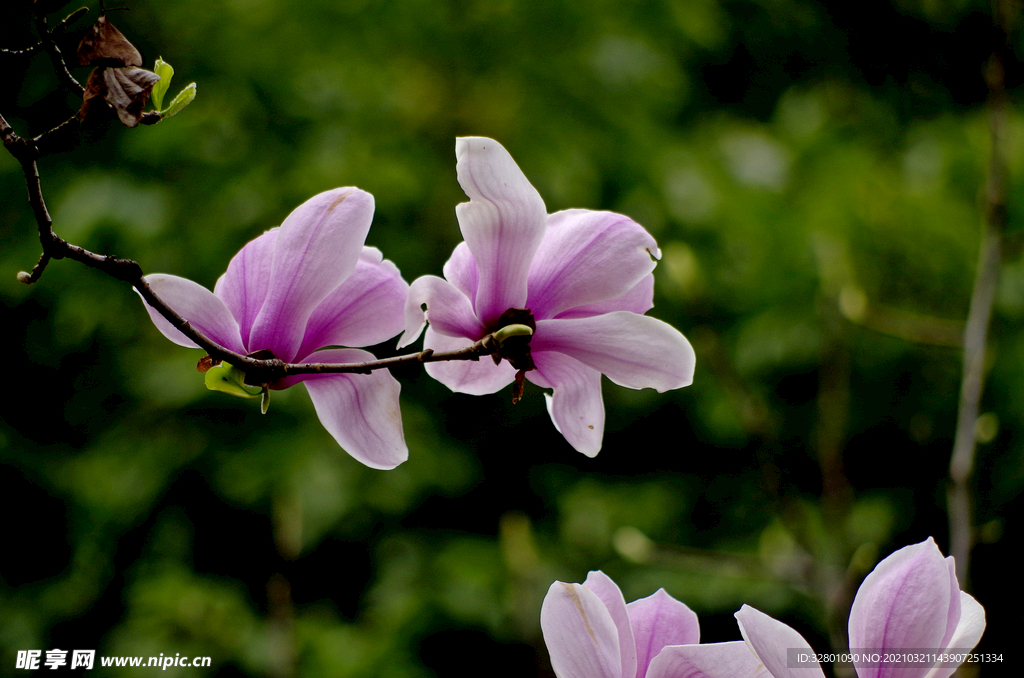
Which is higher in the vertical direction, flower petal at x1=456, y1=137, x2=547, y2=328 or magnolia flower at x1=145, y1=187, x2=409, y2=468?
flower petal at x1=456, y1=137, x2=547, y2=328

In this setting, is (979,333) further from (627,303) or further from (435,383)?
(435,383)

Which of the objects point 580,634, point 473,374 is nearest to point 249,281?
point 473,374

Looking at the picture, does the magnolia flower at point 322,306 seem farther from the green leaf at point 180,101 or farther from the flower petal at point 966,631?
the flower petal at point 966,631

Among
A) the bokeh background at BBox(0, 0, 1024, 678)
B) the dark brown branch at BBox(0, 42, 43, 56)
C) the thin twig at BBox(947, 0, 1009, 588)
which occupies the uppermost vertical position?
the dark brown branch at BBox(0, 42, 43, 56)

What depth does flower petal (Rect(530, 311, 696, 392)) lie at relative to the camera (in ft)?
1.25

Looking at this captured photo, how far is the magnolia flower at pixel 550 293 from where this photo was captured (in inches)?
14.7

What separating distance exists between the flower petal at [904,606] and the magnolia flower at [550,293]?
0.41 ft

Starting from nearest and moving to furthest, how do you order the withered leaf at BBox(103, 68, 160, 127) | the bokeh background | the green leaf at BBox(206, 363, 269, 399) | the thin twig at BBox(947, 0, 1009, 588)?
1. the withered leaf at BBox(103, 68, 160, 127)
2. the green leaf at BBox(206, 363, 269, 399)
3. the thin twig at BBox(947, 0, 1009, 588)
4. the bokeh background

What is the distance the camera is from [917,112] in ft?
7.01

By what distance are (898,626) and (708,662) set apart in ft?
0.28

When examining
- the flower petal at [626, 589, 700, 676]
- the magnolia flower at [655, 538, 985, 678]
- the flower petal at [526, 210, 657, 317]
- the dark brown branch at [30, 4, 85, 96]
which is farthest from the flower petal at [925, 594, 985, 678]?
the dark brown branch at [30, 4, 85, 96]

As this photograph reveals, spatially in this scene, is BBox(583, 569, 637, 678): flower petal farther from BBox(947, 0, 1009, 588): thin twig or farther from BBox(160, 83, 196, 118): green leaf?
BBox(947, 0, 1009, 588): thin twig

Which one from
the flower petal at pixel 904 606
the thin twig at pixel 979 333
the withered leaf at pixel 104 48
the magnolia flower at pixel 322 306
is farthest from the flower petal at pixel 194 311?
the thin twig at pixel 979 333

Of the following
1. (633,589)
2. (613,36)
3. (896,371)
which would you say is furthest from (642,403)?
(613,36)
